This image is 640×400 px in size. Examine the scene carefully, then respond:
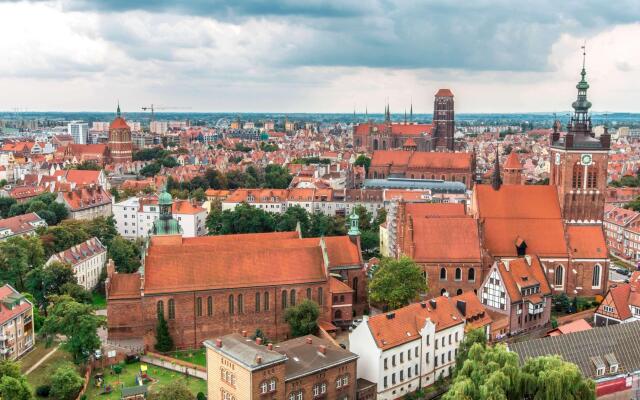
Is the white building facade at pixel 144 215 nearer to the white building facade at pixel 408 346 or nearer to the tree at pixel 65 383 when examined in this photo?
the tree at pixel 65 383

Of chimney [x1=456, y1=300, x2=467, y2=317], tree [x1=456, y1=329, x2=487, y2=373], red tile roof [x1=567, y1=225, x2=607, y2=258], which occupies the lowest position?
tree [x1=456, y1=329, x2=487, y2=373]

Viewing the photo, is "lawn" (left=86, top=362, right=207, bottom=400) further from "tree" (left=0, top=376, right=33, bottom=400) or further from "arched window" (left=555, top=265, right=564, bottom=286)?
"arched window" (left=555, top=265, right=564, bottom=286)

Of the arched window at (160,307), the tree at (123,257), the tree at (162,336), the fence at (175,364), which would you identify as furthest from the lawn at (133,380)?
the tree at (123,257)

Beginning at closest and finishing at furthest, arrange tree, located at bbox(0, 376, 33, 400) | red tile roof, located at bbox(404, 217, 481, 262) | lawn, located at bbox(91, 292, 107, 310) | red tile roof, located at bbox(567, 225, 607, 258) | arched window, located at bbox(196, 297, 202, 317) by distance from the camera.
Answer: tree, located at bbox(0, 376, 33, 400) < arched window, located at bbox(196, 297, 202, 317) < red tile roof, located at bbox(404, 217, 481, 262) < red tile roof, located at bbox(567, 225, 607, 258) < lawn, located at bbox(91, 292, 107, 310)

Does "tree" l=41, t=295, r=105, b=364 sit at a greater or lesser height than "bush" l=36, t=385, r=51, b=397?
greater

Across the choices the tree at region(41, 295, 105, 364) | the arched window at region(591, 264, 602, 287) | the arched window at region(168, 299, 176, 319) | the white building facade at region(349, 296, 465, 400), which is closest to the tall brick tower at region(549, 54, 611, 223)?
the arched window at region(591, 264, 602, 287)
